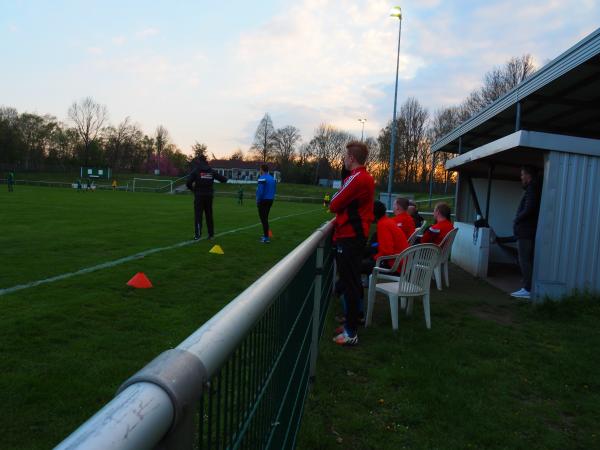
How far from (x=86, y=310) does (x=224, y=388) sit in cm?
453

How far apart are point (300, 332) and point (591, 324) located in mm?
4652

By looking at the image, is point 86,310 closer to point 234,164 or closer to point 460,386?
point 460,386

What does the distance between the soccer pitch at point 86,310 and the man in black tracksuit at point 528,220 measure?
4181mm

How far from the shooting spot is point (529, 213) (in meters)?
7.21

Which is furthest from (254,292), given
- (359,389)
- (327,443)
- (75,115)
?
(75,115)

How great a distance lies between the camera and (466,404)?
3.68m

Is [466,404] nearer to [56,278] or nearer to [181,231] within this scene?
[56,278]

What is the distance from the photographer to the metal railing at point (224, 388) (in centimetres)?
66

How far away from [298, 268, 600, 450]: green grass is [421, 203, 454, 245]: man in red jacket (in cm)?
171

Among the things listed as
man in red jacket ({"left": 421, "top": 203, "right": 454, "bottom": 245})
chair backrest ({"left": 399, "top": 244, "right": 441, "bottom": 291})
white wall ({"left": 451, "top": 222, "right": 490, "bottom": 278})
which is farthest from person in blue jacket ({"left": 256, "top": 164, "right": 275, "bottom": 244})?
chair backrest ({"left": 399, "top": 244, "right": 441, "bottom": 291})

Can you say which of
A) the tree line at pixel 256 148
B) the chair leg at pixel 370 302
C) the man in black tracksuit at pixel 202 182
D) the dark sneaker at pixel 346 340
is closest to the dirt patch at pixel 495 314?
the chair leg at pixel 370 302

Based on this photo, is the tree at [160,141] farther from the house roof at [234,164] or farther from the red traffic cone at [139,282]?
the red traffic cone at [139,282]

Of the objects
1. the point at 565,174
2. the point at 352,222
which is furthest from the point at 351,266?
the point at 565,174

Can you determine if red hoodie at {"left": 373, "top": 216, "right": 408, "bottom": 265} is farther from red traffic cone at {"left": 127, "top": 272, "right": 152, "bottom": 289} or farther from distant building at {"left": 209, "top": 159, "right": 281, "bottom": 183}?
distant building at {"left": 209, "top": 159, "right": 281, "bottom": 183}
